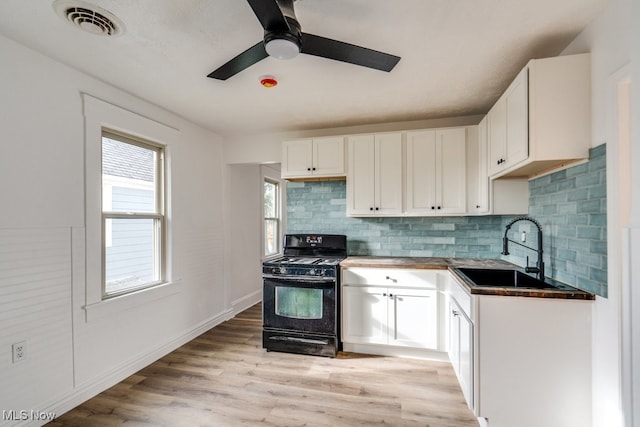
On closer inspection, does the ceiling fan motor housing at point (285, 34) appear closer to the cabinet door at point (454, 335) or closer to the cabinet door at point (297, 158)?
the cabinet door at point (297, 158)

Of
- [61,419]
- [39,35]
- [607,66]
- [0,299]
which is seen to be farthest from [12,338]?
[607,66]

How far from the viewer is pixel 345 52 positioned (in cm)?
151

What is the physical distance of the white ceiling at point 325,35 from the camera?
151 cm

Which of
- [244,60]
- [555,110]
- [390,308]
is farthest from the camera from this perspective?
[390,308]

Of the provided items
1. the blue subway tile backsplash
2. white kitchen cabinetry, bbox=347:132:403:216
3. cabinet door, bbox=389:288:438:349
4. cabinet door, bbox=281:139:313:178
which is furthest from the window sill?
cabinet door, bbox=389:288:438:349

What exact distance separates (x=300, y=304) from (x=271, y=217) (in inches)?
105

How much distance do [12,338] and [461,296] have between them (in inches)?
116

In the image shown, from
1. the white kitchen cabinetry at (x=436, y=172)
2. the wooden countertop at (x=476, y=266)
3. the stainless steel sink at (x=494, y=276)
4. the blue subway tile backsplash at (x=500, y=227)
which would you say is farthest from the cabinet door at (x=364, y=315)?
the white kitchen cabinetry at (x=436, y=172)

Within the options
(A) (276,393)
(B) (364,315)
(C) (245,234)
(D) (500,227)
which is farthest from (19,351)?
(D) (500,227)

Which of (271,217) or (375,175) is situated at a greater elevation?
(375,175)

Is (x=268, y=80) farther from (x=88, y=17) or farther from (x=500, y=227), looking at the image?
(x=500, y=227)

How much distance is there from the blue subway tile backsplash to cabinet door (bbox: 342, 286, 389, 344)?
66 cm

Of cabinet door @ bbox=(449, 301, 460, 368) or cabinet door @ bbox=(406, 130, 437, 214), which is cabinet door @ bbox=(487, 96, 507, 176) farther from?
cabinet door @ bbox=(449, 301, 460, 368)

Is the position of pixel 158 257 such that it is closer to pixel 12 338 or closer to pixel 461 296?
pixel 12 338
